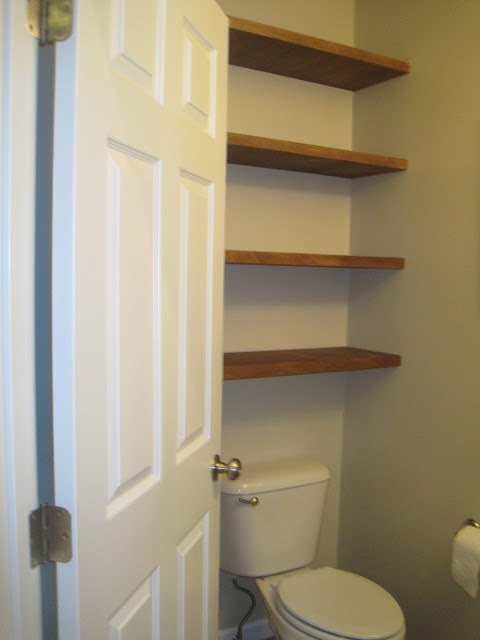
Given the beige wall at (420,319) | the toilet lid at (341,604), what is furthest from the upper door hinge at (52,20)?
the toilet lid at (341,604)

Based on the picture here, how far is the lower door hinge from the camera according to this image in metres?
0.75

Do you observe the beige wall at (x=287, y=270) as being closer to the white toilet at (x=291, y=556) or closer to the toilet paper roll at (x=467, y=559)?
the white toilet at (x=291, y=556)

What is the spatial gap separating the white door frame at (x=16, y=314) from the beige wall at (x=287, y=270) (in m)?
1.19

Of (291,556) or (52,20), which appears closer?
(52,20)

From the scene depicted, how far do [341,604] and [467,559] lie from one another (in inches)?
15.7

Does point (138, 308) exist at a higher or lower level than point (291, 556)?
higher

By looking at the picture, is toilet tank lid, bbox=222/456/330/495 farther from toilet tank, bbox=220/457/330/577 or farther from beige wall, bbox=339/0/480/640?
beige wall, bbox=339/0/480/640

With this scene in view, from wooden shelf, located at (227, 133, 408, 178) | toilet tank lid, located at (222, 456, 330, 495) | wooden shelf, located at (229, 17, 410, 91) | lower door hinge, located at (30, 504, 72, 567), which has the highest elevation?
wooden shelf, located at (229, 17, 410, 91)

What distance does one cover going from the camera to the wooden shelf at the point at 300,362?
5.35 feet

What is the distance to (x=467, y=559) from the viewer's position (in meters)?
1.51

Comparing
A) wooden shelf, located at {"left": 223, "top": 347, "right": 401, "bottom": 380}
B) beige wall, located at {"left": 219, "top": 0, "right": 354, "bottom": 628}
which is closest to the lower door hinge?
wooden shelf, located at {"left": 223, "top": 347, "right": 401, "bottom": 380}

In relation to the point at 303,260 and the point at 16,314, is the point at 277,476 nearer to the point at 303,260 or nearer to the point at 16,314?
the point at 303,260

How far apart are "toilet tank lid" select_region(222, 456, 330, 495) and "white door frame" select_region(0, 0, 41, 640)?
108cm

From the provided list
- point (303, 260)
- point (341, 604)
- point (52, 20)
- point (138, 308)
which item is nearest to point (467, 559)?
point (341, 604)
